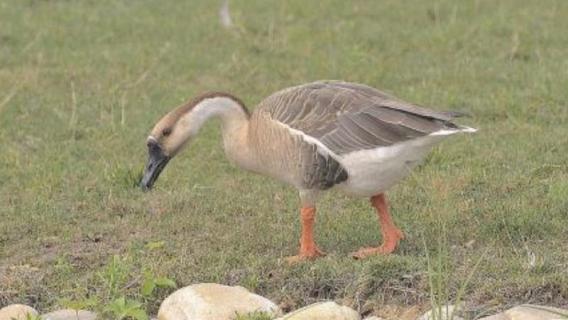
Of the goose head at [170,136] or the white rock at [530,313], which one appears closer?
the white rock at [530,313]

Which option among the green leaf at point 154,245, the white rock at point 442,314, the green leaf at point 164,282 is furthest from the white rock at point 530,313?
the green leaf at point 154,245

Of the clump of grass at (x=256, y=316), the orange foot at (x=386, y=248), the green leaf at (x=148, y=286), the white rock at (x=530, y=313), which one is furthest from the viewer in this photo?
the orange foot at (x=386, y=248)

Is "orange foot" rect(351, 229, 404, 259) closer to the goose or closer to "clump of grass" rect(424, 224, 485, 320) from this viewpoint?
the goose

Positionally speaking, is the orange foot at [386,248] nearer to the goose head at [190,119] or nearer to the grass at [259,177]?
the grass at [259,177]

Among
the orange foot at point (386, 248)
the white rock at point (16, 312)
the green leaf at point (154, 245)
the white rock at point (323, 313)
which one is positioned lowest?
the green leaf at point (154, 245)

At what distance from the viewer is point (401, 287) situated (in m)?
6.43

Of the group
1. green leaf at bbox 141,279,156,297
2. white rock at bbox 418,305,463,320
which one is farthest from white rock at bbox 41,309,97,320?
white rock at bbox 418,305,463,320

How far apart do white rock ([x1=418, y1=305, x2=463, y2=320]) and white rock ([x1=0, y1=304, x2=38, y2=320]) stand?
2053 millimetres

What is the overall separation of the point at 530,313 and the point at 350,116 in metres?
1.61

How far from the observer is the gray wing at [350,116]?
21.8 feet

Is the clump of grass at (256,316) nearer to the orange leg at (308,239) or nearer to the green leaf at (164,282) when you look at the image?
the green leaf at (164,282)

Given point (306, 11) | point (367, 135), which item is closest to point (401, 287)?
point (367, 135)

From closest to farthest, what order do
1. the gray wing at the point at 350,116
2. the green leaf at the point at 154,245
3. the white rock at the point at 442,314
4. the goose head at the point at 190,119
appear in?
the white rock at the point at 442,314
the gray wing at the point at 350,116
the goose head at the point at 190,119
the green leaf at the point at 154,245

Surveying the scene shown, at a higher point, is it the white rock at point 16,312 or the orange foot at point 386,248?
the orange foot at point 386,248
